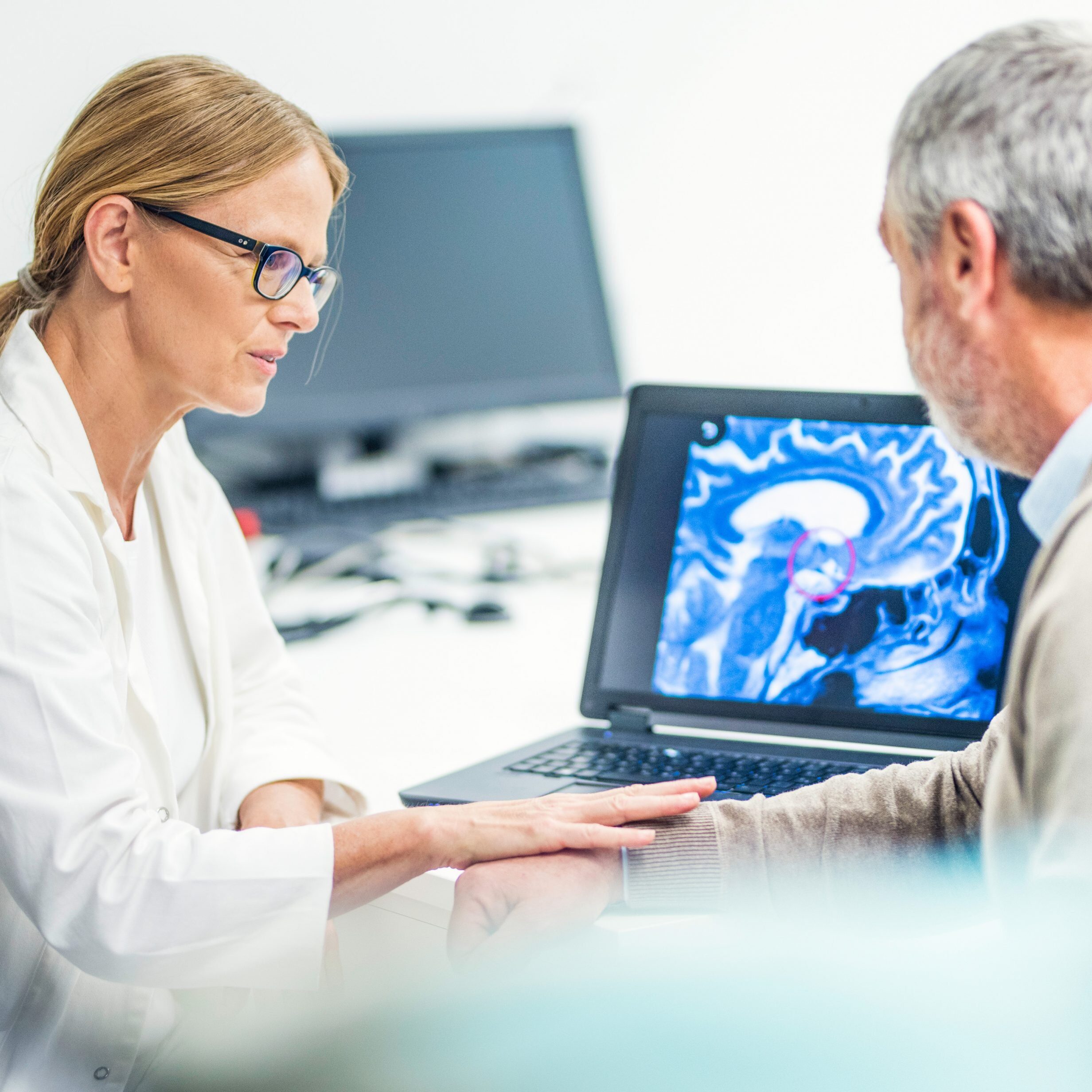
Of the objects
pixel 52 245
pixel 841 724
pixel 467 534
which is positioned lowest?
pixel 467 534

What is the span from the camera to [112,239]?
0.99m

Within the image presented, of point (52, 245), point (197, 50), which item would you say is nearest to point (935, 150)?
point (52, 245)

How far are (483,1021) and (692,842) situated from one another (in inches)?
12.2

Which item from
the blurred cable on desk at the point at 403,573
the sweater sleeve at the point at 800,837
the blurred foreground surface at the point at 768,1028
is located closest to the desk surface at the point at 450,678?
the blurred cable on desk at the point at 403,573

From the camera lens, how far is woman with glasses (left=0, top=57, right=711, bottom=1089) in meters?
0.83

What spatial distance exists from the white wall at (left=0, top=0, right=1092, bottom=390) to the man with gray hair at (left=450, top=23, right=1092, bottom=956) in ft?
5.05

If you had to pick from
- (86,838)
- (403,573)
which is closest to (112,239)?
(86,838)

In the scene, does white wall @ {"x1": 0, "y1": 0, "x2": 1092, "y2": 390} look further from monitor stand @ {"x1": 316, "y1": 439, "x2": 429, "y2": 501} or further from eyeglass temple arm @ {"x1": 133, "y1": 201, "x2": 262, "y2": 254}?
eyeglass temple arm @ {"x1": 133, "y1": 201, "x2": 262, "y2": 254}

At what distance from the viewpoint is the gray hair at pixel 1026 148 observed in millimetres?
699

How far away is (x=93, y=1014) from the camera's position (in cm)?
97

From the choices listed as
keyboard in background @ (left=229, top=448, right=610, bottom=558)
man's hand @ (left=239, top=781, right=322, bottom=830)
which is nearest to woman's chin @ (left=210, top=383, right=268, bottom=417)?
man's hand @ (left=239, top=781, right=322, bottom=830)

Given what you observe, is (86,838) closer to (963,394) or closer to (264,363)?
(264,363)

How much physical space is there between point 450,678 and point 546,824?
588 mm

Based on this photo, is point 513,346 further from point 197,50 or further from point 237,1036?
point 237,1036
